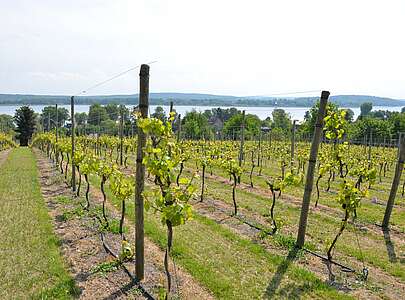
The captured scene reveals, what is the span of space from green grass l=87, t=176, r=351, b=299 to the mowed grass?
7.15 feet

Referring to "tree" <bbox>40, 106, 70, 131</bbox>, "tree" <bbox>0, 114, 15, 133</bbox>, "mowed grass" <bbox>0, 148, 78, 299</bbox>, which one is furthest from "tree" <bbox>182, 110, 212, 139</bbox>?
"mowed grass" <bbox>0, 148, 78, 299</bbox>

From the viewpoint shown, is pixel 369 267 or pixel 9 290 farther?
pixel 369 267

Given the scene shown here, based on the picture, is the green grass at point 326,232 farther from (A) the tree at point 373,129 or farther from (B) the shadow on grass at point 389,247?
(A) the tree at point 373,129

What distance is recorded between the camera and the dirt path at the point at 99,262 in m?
5.74

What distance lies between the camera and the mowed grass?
5.75m

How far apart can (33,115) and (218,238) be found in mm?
64042

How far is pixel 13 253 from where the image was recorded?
7250 mm

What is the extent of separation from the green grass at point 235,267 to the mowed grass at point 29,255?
2180mm

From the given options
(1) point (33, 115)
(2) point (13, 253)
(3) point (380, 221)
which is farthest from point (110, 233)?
(1) point (33, 115)

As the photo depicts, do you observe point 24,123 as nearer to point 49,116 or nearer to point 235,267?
point 49,116

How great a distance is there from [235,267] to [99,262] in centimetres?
265

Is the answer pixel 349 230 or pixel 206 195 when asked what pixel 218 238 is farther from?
pixel 206 195

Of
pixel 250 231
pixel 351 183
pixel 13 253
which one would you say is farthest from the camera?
pixel 250 231

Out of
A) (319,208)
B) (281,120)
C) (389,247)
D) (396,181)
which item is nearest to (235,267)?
(389,247)
